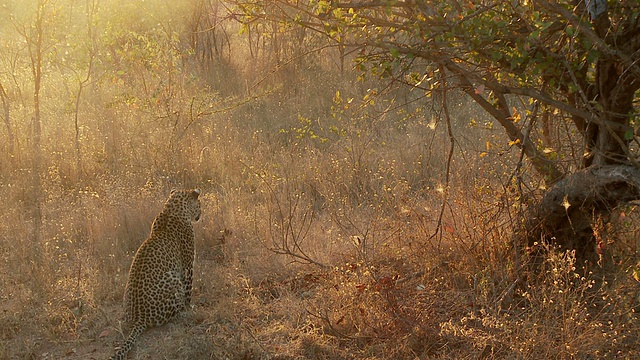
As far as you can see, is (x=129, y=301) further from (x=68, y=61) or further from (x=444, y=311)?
(x=68, y=61)

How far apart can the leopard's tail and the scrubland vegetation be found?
0.31 ft

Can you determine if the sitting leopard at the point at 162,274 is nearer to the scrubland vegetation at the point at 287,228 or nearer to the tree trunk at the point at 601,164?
the scrubland vegetation at the point at 287,228

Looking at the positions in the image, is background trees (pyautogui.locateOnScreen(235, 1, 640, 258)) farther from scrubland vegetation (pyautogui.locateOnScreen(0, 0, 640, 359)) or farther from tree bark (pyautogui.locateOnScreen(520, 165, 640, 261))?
scrubland vegetation (pyautogui.locateOnScreen(0, 0, 640, 359))

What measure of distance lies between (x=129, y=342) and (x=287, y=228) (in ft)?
4.99

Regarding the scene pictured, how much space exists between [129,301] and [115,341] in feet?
1.10

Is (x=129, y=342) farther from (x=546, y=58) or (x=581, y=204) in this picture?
(x=546, y=58)

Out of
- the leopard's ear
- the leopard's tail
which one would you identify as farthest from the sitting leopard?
the leopard's ear

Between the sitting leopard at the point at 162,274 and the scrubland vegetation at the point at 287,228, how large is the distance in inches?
5.8

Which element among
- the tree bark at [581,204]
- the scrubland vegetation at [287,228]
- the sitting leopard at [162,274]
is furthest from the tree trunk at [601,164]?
the sitting leopard at [162,274]

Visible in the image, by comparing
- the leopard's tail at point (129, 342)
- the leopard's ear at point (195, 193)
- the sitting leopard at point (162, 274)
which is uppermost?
the leopard's ear at point (195, 193)

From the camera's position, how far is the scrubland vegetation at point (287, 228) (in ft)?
15.6

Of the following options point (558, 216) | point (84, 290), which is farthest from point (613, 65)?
point (84, 290)

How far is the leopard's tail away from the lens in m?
4.89

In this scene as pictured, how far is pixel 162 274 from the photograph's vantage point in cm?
552
